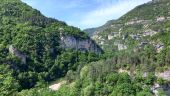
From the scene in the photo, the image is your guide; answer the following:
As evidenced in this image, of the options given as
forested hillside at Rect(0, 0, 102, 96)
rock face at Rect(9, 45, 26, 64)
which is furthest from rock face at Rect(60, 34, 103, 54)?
rock face at Rect(9, 45, 26, 64)

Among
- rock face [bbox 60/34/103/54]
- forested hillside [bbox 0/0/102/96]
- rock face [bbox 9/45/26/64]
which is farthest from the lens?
rock face [bbox 60/34/103/54]

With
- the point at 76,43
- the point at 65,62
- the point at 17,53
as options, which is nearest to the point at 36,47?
the point at 65,62

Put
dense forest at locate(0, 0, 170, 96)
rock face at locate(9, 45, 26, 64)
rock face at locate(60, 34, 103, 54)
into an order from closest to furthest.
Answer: dense forest at locate(0, 0, 170, 96) → rock face at locate(9, 45, 26, 64) → rock face at locate(60, 34, 103, 54)

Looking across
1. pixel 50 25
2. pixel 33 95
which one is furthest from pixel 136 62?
pixel 50 25

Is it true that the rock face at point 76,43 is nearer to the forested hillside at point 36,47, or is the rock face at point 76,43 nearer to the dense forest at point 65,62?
the forested hillside at point 36,47

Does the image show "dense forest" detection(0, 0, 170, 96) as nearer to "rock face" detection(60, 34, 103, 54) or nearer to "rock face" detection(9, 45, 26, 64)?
"rock face" detection(9, 45, 26, 64)

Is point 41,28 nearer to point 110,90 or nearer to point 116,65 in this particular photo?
point 116,65

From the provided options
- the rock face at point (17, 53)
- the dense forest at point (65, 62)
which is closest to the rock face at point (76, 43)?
the dense forest at point (65, 62)

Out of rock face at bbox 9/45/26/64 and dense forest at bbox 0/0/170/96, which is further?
rock face at bbox 9/45/26/64

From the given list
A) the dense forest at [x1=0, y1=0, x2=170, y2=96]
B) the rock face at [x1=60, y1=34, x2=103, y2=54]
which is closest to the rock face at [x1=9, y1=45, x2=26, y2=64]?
the dense forest at [x1=0, y1=0, x2=170, y2=96]
